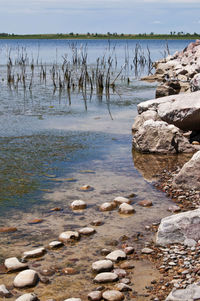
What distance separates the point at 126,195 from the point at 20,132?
185 inches

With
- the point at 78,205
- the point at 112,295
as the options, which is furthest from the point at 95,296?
the point at 78,205

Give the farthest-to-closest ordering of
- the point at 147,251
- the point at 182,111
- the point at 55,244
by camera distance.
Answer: the point at 182,111 → the point at 55,244 → the point at 147,251

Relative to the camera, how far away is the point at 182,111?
830 cm

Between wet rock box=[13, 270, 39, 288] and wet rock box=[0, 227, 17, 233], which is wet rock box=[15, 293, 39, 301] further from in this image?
wet rock box=[0, 227, 17, 233]

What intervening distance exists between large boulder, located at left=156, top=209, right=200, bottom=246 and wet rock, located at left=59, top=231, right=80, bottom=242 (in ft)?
2.85

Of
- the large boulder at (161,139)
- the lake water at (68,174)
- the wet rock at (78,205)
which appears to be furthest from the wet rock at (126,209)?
the large boulder at (161,139)

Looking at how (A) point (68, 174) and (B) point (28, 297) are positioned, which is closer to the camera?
(B) point (28, 297)

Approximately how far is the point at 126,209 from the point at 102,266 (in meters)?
1.47

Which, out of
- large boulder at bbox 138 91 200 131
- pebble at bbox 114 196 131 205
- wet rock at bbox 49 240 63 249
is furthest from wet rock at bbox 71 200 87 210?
large boulder at bbox 138 91 200 131

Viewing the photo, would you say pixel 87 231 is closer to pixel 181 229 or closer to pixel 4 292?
pixel 181 229

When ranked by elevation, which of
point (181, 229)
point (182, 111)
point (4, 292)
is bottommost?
point (4, 292)

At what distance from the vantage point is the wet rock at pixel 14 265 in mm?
3891

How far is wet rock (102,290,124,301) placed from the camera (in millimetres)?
3381

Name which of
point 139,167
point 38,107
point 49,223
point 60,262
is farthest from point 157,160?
point 38,107
